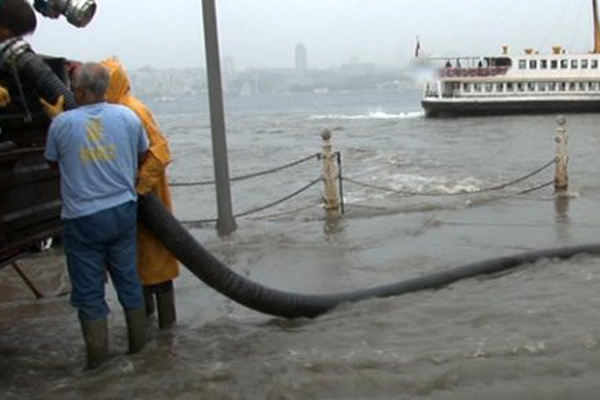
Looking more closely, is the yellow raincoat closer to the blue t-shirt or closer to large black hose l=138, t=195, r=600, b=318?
large black hose l=138, t=195, r=600, b=318

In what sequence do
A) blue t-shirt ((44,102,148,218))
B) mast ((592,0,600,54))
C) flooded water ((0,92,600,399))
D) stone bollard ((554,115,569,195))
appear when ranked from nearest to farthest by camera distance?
1. flooded water ((0,92,600,399))
2. blue t-shirt ((44,102,148,218))
3. stone bollard ((554,115,569,195))
4. mast ((592,0,600,54))

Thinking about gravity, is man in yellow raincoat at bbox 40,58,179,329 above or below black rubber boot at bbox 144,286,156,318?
above

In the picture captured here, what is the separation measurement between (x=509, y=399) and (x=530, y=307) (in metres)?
1.69

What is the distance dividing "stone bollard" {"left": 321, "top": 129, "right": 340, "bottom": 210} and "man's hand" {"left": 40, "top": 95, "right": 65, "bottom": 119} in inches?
256

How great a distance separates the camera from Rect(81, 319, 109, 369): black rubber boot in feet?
14.4

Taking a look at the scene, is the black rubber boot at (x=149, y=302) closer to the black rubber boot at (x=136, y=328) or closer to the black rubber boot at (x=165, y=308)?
Answer: the black rubber boot at (x=165, y=308)

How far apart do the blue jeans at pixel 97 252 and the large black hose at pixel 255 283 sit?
31 cm

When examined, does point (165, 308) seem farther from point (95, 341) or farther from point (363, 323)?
point (363, 323)

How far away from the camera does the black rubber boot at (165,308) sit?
5168 millimetres

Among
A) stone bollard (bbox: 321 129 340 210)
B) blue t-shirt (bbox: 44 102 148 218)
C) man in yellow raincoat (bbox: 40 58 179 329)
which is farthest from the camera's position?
stone bollard (bbox: 321 129 340 210)

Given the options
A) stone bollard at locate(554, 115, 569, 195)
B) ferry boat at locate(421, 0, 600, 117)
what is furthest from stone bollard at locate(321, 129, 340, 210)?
ferry boat at locate(421, 0, 600, 117)

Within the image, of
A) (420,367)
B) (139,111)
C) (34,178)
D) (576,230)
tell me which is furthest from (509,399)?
(576,230)

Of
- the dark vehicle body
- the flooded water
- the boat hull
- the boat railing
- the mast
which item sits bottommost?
the flooded water

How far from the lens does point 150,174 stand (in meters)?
4.57
